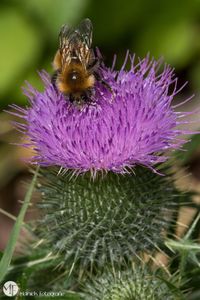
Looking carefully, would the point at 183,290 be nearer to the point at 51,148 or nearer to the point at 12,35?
the point at 51,148

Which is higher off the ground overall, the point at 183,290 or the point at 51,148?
the point at 51,148

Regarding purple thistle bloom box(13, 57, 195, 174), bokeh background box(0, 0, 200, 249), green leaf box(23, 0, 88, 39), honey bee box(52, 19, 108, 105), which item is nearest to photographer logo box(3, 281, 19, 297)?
purple thistle bloom box(13, 57, 195, 174)

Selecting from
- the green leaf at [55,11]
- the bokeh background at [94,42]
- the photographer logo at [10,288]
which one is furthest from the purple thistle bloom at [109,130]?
the bokeh background at [94,42]

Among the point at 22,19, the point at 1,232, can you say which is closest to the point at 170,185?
the point at 1,232

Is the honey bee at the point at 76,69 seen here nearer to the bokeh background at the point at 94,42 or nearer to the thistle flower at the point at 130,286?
the thistle flower at the point at 130,286

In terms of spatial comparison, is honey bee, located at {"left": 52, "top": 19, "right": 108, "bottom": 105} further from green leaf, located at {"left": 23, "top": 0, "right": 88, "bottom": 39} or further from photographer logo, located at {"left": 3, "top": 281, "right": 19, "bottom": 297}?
green leaf, located at {"left": 23, "top": 0, "right": 88, "bottom": 39}

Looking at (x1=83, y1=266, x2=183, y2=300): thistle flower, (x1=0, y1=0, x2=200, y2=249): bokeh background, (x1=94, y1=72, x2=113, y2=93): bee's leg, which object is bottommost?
(x1=83, y1=266, x2=183, y2=300): thistle flower

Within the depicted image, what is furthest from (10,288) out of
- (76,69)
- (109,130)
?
(76,69)
